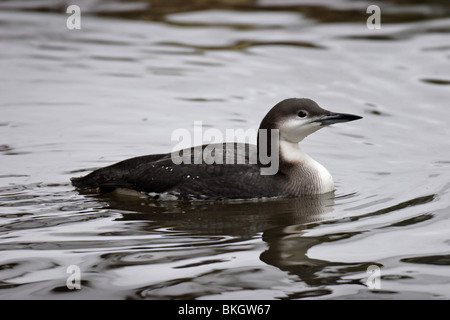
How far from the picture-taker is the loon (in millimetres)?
6836

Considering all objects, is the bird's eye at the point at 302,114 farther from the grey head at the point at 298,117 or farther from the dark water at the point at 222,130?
the dark water at the point at 222,130

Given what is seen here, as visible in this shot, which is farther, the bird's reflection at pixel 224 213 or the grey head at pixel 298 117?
the grey head at pixel 298 117

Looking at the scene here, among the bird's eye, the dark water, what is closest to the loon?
the bird's eye

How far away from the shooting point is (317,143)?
8445 millimetres

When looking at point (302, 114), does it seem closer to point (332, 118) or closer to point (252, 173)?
point (332, 118)

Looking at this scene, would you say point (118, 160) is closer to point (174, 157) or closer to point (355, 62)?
point (174, 157)

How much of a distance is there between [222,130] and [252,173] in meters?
1.84

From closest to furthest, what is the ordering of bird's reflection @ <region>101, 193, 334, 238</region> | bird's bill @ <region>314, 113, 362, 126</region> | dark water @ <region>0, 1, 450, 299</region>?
dark water @ <region>0, 1, 450, 299</region>, bird's reflection @ <region>101, 193, 334, 238</region>, bird's bill @ <region>314, 113, 362, 126</region>

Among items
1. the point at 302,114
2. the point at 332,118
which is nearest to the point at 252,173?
the point at 302,114

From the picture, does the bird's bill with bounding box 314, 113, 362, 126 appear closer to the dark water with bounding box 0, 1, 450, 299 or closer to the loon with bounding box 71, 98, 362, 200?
the loon with bounding box 71, 98, 362, 200

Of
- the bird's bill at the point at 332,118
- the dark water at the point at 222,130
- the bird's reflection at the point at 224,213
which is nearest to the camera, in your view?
the dark water at the point at 222,130

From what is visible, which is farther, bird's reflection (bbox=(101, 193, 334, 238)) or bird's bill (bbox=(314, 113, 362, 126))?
bird's bill (bbox=(314, 113, 362, 126))

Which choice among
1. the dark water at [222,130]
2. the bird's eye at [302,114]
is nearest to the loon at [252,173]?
the bird's eye at [302,114]

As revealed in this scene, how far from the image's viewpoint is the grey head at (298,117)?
22.4 ft
